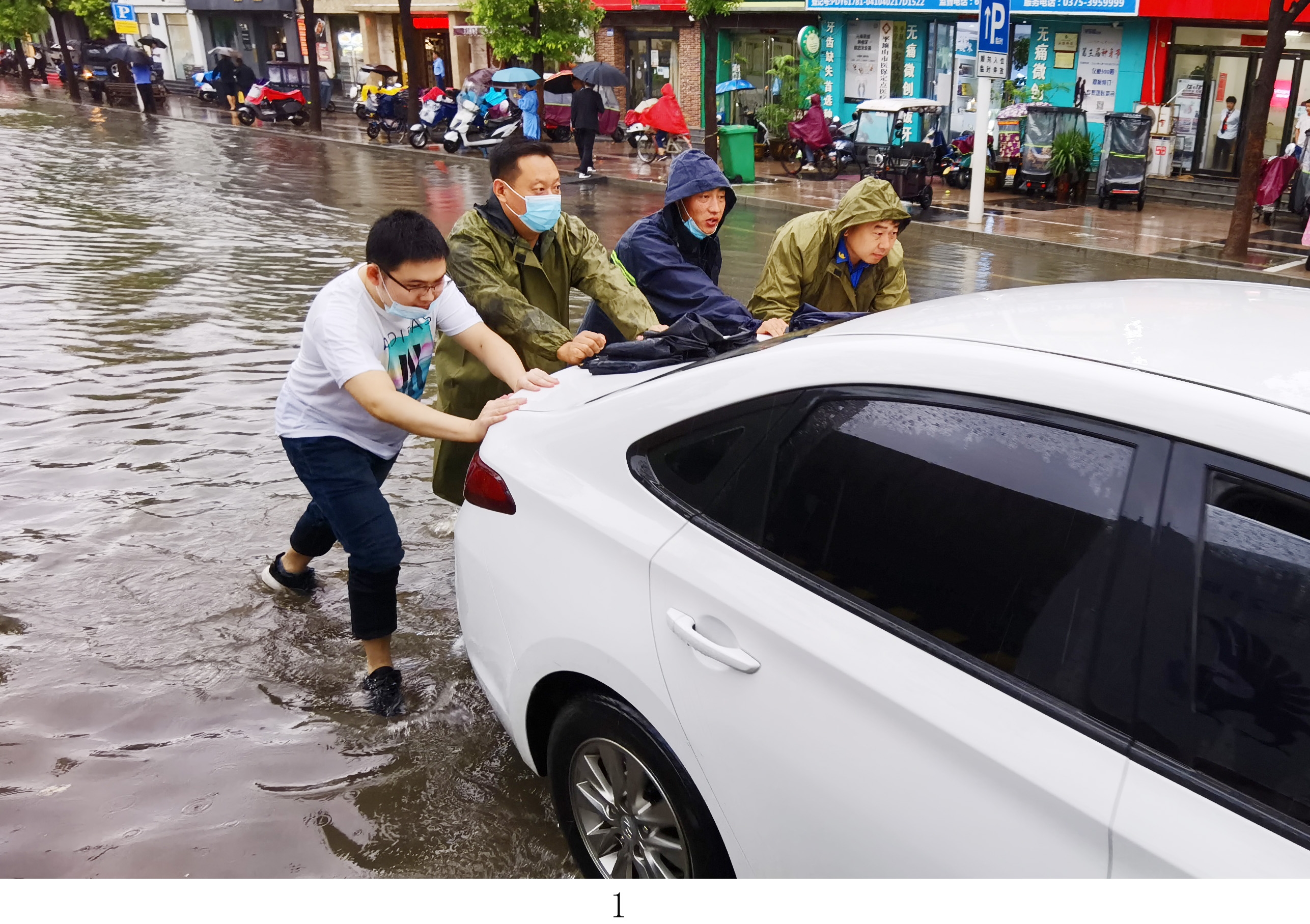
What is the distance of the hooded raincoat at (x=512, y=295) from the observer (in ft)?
13.5

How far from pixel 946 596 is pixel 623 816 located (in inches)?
41.1

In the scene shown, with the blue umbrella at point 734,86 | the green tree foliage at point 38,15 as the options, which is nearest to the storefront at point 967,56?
the blue umbrella at point 734,86

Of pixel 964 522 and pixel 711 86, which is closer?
pixel 964 522

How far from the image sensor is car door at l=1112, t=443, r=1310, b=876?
57.8 inches

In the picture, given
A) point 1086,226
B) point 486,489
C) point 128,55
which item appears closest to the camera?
point 486,489

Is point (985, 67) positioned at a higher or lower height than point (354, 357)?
higher

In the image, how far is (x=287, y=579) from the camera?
4.49m

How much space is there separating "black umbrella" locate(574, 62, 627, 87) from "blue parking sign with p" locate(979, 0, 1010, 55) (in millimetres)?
10782

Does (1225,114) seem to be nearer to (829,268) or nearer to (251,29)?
(829,268)

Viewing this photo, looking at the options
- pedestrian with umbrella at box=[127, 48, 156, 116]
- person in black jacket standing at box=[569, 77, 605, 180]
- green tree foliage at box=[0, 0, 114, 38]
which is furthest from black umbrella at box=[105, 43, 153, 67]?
person in black jacket standing at box=[569, 77, 605, 180]

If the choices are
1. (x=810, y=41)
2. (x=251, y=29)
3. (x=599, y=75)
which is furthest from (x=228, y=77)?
(x=810, y=41)

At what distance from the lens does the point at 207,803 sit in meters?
3.26

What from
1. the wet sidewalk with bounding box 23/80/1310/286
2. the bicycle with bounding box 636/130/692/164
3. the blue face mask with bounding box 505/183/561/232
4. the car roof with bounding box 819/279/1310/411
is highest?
the car roof with bounding box 819/279/1310/411

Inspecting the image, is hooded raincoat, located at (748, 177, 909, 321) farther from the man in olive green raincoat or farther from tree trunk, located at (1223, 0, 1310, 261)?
tree trunk, located at (1223, 0, 1310, 261)
